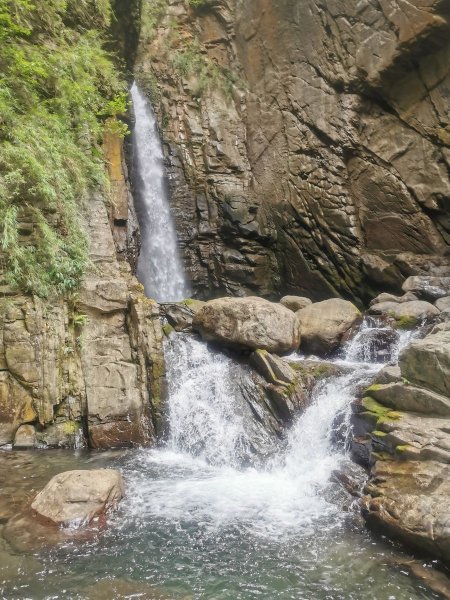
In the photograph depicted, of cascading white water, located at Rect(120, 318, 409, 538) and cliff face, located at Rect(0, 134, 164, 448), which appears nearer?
cascading white water, located at Rect(120, 318, 409, 538)

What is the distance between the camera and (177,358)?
30.5 feet

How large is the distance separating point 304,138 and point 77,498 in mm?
14087

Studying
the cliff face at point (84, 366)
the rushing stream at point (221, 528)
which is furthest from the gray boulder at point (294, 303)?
the cliff face at point (84, 366)

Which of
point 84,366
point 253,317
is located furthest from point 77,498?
point 253,317

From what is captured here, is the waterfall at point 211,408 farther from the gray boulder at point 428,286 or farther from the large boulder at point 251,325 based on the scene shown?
the gray boulder at point 428,286

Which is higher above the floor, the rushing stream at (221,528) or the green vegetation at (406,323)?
the green vegetation at (406,323)

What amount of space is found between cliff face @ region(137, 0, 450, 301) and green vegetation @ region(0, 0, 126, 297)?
5.96 m

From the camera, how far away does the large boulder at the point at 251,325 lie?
29.5 ft

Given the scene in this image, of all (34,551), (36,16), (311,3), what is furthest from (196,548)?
(311,3)

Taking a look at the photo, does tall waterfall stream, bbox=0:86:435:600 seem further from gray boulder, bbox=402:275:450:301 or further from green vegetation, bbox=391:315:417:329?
gray boulder, bbox=402:275:450:301

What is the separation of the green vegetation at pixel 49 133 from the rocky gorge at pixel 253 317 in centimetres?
26

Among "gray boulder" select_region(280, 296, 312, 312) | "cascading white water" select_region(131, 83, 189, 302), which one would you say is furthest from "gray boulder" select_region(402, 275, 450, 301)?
"cascading white water" select_region(131, 83, 189, 302)

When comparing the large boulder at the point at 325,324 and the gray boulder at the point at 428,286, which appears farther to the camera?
the gray boulder at the point at 428,286

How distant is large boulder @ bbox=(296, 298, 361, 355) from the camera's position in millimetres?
10211
